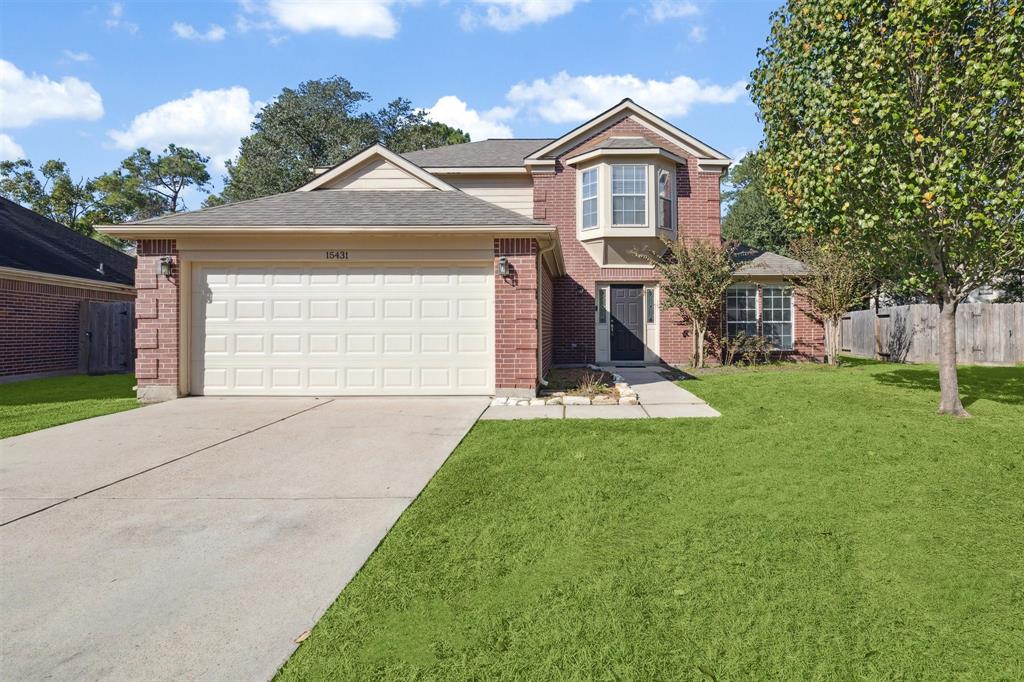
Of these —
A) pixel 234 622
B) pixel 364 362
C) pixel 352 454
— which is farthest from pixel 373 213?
pixel 234 622

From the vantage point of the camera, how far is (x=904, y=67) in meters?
7.37

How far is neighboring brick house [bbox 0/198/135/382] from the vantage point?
41.7ft

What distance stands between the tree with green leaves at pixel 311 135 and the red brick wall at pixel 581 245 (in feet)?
72.5

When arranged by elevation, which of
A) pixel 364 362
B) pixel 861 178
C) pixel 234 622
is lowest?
→ pixel 234 622

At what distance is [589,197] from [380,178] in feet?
21.2

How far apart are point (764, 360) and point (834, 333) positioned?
2019 mm

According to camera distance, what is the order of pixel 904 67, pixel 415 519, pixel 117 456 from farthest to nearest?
pixel 904 67
pixel 117 456
pixel 415 519

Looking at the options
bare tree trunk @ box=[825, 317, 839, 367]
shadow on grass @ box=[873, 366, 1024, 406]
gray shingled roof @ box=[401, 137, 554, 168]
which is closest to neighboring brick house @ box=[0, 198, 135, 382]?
gray shingled roof @ box=[401, 137, 554, 168]

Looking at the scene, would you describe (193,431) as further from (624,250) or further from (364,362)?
(624,250)

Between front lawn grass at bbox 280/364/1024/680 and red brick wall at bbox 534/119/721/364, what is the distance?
32.5 ft

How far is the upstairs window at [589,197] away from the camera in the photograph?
15.5 m

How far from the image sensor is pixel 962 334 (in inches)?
651

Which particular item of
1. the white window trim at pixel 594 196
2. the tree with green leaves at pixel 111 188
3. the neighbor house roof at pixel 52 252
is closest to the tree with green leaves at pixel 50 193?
the tree with green leaves at pixel 111 188

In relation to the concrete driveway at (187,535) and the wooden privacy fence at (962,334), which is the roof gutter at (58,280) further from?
the wooden privacy fence at (962,334)
